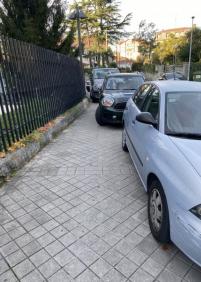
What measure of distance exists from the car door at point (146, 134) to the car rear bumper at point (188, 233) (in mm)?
918

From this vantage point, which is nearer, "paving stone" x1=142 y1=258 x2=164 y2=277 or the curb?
"paving stone" x1=142 y1=258 x2=164 y2=277

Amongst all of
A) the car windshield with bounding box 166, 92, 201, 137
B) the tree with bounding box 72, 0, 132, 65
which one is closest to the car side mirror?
the car windshield with bounding box 166, 92, 201, 137

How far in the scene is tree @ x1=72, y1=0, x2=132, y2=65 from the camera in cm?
3170

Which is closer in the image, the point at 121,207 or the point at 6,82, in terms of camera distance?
the point at 121,207

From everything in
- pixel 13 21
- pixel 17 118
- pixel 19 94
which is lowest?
pixel 17 118

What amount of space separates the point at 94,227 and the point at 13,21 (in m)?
10.8

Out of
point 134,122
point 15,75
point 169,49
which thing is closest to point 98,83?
point 15,75

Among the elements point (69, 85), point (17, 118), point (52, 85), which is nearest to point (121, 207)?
point (17, 118)

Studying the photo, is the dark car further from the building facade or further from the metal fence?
the building facade

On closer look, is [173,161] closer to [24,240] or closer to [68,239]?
[68,239]

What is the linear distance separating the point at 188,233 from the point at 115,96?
5.70 meters

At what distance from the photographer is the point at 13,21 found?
34.8 ft

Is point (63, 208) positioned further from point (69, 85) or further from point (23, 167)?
point (69, 85)

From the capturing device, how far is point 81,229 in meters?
2.70
